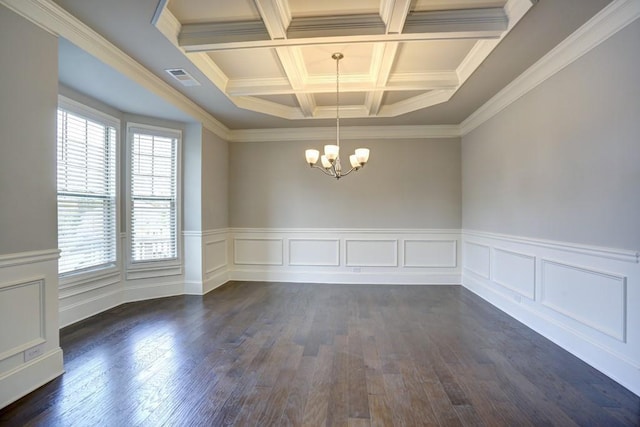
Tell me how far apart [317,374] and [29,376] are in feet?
6.64

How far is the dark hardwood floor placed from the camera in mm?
2045

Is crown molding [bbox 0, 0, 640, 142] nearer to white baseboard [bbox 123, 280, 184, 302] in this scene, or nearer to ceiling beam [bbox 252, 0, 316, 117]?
ceiling beam [bbox 252, 0, 316, 117]

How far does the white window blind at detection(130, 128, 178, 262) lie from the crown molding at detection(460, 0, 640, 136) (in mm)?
4587

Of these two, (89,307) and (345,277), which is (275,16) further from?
(345,277)

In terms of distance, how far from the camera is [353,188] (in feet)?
19.2

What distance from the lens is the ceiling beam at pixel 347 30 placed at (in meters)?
2.70

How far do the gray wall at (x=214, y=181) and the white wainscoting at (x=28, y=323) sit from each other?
8.96ft

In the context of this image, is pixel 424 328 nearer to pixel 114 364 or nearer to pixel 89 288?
pixel 114 364

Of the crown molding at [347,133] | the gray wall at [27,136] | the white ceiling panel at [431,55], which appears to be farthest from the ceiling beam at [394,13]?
the crown molding at [347,133]

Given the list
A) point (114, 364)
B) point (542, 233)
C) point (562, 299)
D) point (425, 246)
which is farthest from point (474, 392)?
point (425, 246)

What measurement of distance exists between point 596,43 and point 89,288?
5.68 metres

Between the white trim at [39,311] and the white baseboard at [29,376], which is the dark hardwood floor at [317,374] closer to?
the white baseboard at [29,376]

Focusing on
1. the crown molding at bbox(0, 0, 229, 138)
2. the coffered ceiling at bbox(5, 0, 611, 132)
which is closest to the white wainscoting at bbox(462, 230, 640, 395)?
the coffered ceiling at bbox(5, 0, 611, 132)

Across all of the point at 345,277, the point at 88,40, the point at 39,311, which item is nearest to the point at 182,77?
the point at 88,40
